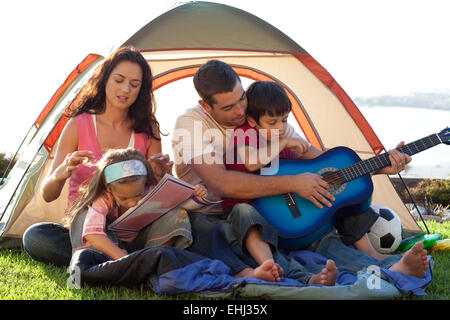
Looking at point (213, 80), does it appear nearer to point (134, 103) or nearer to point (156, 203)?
point (134, 103)

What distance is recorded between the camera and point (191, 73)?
415 centimetres

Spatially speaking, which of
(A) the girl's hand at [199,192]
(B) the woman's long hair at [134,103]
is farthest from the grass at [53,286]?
(B) the woman's long hair at [134,103]

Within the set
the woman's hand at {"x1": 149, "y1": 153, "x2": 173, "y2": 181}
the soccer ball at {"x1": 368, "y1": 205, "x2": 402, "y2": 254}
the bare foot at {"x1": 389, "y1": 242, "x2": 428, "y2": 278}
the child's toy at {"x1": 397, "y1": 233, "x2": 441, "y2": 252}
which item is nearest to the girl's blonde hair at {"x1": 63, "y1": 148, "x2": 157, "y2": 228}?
the woman's hand at {"x1": 149, "y1": 153, "x2": 173, "y2": 181}

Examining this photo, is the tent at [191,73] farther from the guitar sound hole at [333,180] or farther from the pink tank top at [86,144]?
the guitar sound hole at [333,180]

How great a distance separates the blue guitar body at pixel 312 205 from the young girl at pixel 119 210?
1.57 feet

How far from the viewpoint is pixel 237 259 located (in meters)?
2.39

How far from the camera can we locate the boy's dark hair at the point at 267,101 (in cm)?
282

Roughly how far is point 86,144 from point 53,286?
867mm

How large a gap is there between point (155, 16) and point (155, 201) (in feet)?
4.85

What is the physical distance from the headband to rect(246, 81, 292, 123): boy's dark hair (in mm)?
739

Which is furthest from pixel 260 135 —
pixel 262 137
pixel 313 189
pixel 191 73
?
pixel 191 73

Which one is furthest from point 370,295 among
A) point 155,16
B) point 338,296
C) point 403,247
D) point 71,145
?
point 155,16

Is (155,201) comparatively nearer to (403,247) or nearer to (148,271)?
(148,271)

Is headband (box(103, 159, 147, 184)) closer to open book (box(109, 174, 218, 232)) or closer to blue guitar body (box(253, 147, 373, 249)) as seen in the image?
open book (box(109, 174, 218, 232))
